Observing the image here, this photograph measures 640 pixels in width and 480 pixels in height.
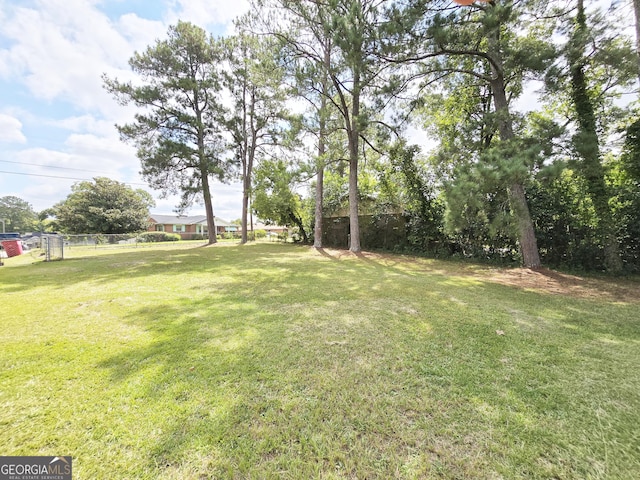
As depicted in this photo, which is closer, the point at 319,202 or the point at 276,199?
the point at 319,202

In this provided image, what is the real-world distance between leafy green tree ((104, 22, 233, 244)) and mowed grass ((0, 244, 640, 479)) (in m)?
12.3

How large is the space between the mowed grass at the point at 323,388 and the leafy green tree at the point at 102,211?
25951 mm

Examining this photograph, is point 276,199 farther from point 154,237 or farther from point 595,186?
point 154,237

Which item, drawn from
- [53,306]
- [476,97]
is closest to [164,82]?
[53,306]

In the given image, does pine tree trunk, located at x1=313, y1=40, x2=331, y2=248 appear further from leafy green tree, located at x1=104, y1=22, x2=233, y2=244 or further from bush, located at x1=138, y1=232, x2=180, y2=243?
bush, located at x1=138, y1=232, x2=180, y2=243

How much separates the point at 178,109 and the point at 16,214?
67187mm

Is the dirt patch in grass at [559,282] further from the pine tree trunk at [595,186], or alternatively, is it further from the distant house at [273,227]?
the distant house at [273,227]

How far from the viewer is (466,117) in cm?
913

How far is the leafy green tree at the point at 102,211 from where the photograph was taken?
2338 centimetres

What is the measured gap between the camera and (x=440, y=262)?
862 cm

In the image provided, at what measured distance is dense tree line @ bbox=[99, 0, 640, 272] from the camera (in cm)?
477

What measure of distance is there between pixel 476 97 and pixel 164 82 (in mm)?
15711

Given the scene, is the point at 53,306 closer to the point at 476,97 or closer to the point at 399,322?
the point at 399,322

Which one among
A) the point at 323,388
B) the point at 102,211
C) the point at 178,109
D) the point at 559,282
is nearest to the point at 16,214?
the point at 102,211
